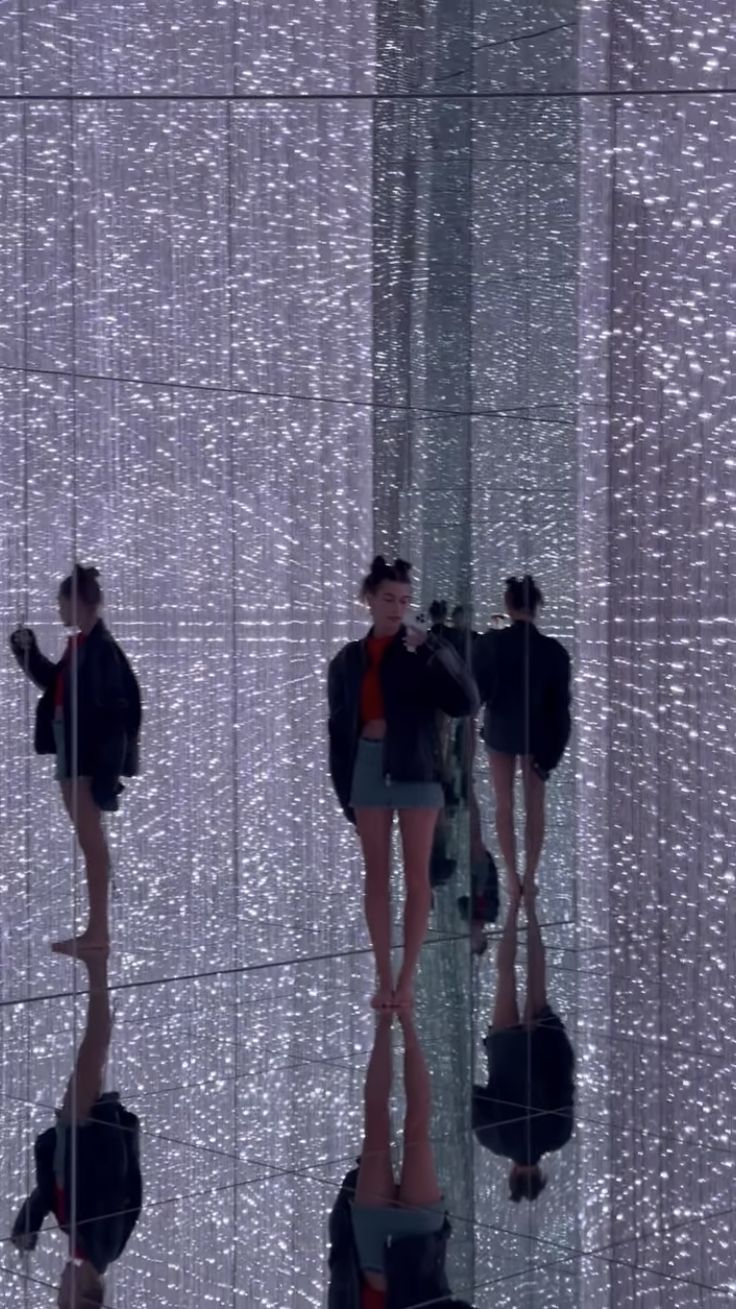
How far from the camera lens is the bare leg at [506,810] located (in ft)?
18.1

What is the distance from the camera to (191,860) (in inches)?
175

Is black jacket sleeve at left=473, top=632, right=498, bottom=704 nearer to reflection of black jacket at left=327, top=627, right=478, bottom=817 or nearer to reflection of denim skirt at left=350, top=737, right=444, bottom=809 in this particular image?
reflection of black jacket at left=327, top=627, right=478, bottom=817

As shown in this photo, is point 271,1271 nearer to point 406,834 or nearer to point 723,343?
point 406,834

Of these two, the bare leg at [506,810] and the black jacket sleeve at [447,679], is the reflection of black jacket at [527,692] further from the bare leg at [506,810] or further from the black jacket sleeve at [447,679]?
the black jacket sleeve at [447,679]

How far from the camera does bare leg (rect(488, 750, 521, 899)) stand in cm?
552

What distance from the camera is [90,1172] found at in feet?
12.2

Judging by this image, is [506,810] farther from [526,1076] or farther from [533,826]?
[526,1076]


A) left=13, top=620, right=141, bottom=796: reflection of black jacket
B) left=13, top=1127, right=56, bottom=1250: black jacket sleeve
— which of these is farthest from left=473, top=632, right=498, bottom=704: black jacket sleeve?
left=13, top=1127, right=56, bottom=1250: black jacket sleeve

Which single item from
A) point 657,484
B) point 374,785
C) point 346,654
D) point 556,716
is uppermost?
point 657,484

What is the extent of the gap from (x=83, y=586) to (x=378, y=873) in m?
1.25

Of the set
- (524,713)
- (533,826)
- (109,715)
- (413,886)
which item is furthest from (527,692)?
(109,715)

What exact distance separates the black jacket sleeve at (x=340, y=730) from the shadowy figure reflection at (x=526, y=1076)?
85 centimetres

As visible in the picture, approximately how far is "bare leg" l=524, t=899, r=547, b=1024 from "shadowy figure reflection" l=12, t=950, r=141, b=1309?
5.30 ft

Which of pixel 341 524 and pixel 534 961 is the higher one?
pixel 341 524
